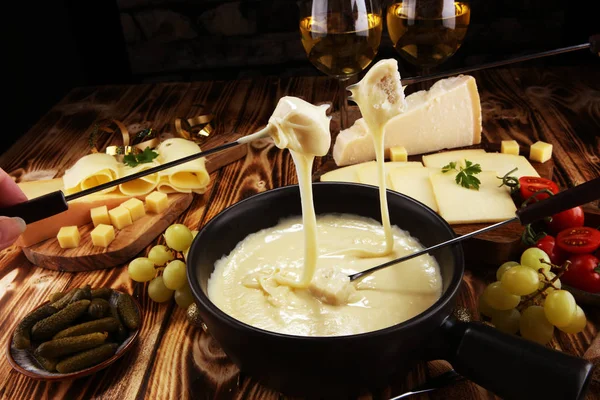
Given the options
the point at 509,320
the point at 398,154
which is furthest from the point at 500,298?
the point at 398,154

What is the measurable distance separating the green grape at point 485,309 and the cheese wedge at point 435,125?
0.70 meters

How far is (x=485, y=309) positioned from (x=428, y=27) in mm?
878

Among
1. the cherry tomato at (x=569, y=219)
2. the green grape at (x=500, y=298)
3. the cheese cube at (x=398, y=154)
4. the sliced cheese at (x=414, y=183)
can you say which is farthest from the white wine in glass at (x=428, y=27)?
the green grape at (x=500, y=298)

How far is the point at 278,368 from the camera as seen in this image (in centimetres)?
83

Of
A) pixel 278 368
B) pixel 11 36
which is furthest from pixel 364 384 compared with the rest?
pixel 11 36

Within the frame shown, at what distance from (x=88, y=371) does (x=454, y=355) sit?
1.92ft

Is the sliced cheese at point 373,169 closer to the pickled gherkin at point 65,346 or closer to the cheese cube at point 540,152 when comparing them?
the cheese cube at point 540,152

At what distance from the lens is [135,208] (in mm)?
1463

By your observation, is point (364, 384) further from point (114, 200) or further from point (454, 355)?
point (114, 200)

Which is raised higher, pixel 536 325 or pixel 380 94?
pixel 380 94

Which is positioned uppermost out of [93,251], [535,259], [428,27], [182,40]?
[428,27]

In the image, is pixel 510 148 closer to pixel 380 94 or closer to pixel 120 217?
pixel 380 94

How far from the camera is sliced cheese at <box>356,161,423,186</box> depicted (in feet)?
5.03

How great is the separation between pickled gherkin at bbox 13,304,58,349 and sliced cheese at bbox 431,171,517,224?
2.70ft
